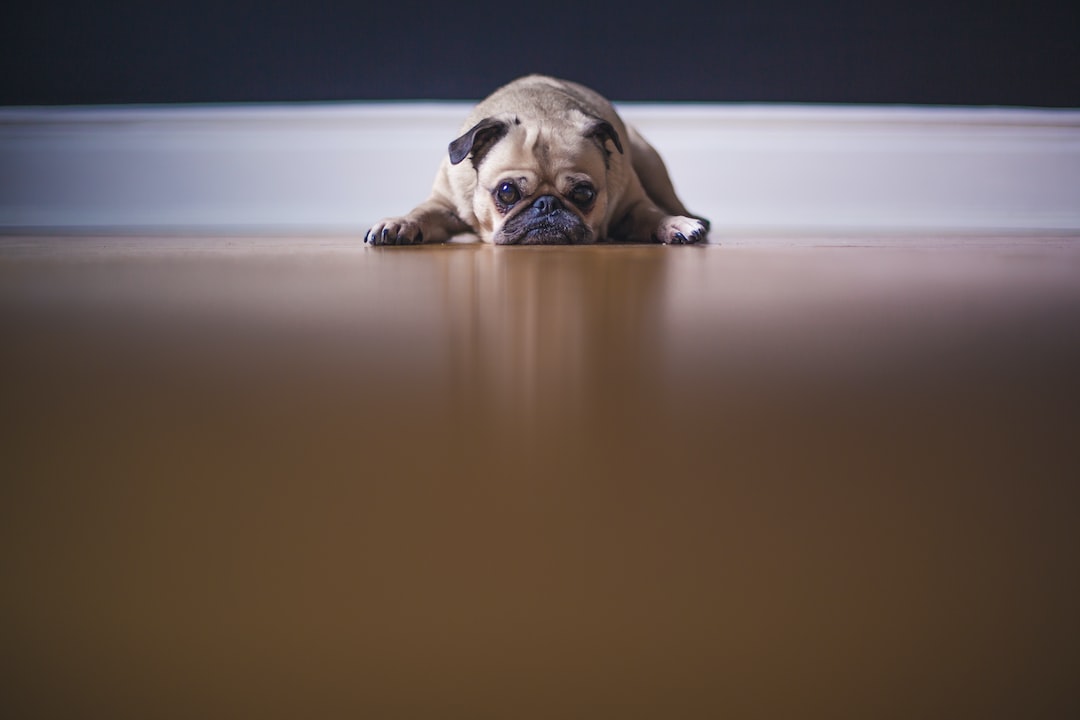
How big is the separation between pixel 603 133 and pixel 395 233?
634 millimetres

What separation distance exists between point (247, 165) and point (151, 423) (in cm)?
305

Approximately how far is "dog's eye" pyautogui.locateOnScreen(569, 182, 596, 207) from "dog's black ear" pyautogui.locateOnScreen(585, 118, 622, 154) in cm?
13

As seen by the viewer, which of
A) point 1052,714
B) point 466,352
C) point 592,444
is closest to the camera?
point 1052,714

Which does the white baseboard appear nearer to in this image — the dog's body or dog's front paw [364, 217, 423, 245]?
the dog's body

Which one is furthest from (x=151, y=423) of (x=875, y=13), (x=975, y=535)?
(x=875, y=13)

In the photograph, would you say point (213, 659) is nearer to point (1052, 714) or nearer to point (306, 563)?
point (306, 563)

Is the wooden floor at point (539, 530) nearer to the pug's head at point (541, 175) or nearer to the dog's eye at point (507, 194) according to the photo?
the pug's head at point (541, 175)

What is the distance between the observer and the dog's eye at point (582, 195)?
2.12m

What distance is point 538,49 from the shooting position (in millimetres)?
3188

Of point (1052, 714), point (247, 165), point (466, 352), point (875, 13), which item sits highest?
point (875, 13)

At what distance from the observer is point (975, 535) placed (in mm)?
259

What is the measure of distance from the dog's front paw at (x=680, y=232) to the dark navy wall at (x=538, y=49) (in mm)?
1368

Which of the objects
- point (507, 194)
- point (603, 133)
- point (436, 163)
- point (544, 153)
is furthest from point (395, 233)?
point (436, 163)

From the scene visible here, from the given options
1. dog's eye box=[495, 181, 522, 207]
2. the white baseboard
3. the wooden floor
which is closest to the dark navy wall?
the white baseboard
